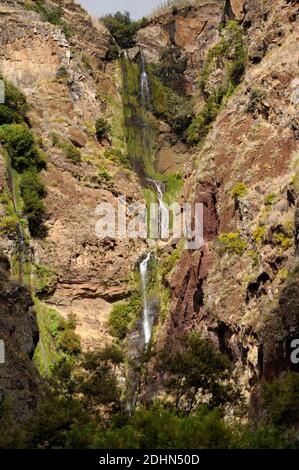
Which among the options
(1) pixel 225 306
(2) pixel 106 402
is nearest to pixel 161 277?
(1) pixel 225 306

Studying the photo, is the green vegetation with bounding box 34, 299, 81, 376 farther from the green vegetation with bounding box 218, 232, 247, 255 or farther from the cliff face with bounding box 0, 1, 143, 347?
the green vegetation with bounding box 218, 232, 247, 255

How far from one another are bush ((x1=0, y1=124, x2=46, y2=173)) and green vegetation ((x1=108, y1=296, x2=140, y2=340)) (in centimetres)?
1244

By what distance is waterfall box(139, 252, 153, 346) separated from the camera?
1881 inches

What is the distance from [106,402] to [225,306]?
11644mm

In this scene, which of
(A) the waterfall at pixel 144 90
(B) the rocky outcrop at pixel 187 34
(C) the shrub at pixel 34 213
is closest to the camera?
(C) the shrub at pixel 34 213

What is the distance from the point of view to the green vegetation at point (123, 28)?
78312 millimetres

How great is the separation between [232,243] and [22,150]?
64.7ft

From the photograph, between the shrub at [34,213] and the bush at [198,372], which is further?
the shrub at [34,213]

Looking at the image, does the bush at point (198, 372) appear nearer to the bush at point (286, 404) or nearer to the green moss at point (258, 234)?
the bush at point (286, 404)

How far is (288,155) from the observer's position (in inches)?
1719

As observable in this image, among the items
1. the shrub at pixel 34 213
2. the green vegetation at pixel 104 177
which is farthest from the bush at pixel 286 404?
the green vegetation at pixel 104 177

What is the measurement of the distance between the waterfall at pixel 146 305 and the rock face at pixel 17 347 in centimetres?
815

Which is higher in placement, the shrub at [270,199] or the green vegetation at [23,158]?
the green vegetation at [23,158]

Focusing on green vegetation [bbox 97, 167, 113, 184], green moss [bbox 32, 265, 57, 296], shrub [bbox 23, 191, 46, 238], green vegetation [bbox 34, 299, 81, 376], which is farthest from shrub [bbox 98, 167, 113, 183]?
green vegetation [bbox 34, 299, 81, 376]
